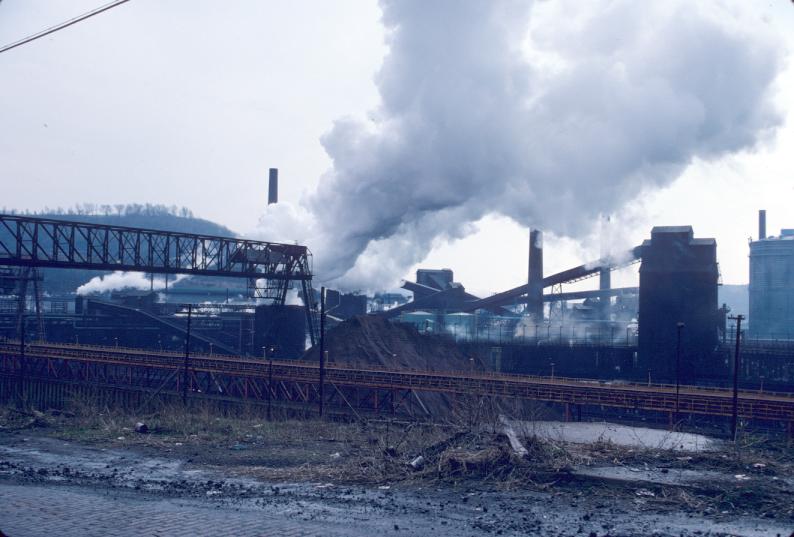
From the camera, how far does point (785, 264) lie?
56656 millimetres

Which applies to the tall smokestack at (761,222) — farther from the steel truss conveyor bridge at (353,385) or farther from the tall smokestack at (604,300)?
the steel truss conveyor bridge at (353,385)

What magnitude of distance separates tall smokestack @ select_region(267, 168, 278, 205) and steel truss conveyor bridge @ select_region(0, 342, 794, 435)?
67.6 feet

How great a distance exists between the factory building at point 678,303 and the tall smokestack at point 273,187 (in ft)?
92.7

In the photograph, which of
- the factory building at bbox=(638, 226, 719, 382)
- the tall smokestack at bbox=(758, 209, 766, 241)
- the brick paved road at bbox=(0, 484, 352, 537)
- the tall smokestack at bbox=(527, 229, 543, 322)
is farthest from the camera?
the tall smokestack at bbox=(758, 209, 766, 241)

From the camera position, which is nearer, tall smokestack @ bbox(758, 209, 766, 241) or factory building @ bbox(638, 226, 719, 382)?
factory building @ bbox(638, 226, 719, 382)

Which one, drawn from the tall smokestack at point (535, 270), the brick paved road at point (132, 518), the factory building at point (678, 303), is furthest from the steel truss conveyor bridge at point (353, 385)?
the tall smokestack at point (535, 270)

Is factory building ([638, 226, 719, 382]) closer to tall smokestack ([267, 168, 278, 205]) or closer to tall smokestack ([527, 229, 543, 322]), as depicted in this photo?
tall smokestack ([527, 229, 543, 322])

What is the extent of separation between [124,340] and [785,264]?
52.9 meters

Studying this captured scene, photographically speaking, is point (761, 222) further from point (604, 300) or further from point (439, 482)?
point (439, 482)

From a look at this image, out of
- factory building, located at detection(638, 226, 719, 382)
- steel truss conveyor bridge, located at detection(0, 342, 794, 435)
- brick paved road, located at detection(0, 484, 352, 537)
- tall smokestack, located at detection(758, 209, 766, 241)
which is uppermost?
tall smokestack, located at detection(758, 209, 766, 241)

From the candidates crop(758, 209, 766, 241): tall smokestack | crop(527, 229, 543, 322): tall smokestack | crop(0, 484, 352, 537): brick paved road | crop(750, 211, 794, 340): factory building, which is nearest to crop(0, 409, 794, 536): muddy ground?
crop(0, 484, 352, 537): brick paved road

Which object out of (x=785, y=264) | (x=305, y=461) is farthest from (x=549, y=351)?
(x=305, y=461)

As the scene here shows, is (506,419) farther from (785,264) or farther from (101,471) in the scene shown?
(785,264)

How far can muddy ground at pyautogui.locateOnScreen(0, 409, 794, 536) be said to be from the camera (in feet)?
24.2
